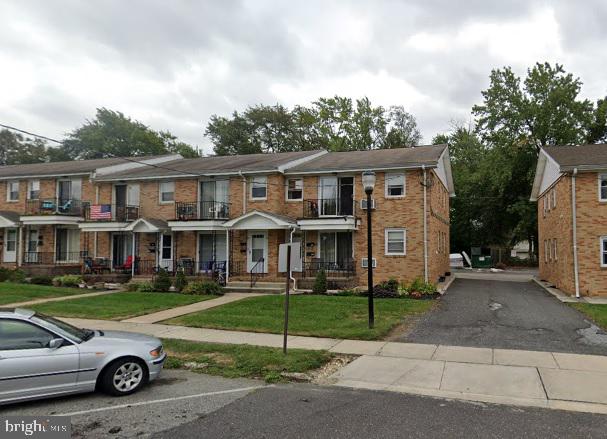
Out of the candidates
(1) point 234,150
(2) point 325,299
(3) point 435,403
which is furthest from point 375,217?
(1) point 234,150

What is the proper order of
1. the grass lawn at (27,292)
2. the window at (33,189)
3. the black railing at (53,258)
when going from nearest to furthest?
the grass lawn at (27,292) → the black railing at (53,258) → the window at (33,189)

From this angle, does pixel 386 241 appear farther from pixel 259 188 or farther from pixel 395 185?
pixel 259 188

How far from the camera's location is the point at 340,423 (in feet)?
18.8

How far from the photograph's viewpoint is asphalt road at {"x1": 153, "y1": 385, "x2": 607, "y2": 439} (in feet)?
17.7

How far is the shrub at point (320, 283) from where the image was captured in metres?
19.7

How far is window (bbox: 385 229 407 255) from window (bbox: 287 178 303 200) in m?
4.63

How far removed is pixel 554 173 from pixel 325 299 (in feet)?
43.1

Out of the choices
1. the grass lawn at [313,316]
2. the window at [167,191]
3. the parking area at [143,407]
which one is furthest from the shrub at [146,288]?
the parking area at [143,407]

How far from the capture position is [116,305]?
16438 millimetres

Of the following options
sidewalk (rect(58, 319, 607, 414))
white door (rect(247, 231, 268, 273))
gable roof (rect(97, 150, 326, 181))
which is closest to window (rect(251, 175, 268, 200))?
gable roof (rect(97, 150, 326, 181))

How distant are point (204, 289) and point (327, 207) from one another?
22.1ft

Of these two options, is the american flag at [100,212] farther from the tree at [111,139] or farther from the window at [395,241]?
the tree at [111,139]

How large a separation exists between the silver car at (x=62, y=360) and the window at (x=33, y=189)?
23.7 metres

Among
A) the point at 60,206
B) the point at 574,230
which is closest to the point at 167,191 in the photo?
the point at 60,206
